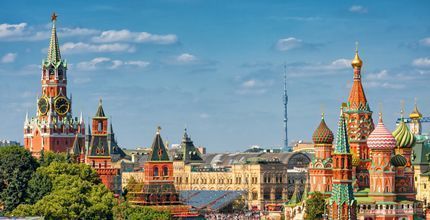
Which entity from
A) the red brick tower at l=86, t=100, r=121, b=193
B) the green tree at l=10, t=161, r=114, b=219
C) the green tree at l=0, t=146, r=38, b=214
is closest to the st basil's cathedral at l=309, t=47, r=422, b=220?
the green tree at l=10, t=161, r=114, b=219

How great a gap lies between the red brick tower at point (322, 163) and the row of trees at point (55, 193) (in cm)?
2496

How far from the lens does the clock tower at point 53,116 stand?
195 meters

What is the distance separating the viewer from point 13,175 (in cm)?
12938

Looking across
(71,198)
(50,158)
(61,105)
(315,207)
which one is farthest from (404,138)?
(61,105)

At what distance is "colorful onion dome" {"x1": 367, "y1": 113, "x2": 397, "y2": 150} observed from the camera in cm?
13325

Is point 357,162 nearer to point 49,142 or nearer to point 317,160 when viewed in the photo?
point 317,160

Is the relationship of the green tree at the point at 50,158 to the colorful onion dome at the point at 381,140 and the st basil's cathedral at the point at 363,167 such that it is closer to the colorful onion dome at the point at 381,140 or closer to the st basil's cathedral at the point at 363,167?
the st basil's cathedral at the point at 363,167

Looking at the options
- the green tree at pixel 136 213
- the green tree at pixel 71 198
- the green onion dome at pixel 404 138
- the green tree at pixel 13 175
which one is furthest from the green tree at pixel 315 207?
the green tree at pixel 13 175

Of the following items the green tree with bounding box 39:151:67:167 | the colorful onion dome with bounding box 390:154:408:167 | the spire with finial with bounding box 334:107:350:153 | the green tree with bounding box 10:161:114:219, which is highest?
the spire with finial with bounding box 334:107:350:153

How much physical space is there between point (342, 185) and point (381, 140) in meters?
24.1

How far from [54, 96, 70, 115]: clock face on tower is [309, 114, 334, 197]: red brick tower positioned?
180 feet

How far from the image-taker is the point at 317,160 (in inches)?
5861

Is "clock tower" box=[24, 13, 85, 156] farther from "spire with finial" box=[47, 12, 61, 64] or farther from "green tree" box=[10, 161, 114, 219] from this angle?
"green tree" box=[10, 161, 114, 219]

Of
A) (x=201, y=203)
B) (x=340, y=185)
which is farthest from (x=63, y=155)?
(x=340, y=185)
